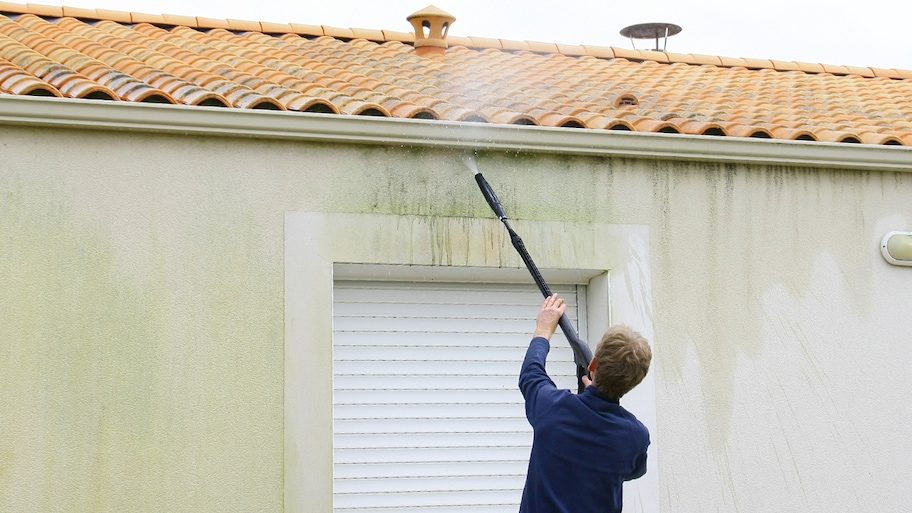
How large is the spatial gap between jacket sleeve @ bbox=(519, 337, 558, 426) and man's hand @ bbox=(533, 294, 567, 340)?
0.15 feet

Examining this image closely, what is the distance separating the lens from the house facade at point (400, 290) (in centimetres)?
597

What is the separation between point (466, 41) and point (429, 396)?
4774 millimetres

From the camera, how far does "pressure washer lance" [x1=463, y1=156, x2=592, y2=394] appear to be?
5.35m

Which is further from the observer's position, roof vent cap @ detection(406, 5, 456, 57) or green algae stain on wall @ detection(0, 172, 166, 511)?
roof vent cap @ detection(406, 5, 456, 57)

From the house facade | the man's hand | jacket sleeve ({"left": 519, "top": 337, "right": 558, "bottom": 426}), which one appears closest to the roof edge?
the house facade

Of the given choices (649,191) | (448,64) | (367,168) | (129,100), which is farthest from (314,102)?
(448,64)

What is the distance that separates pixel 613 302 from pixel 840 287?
156 cm

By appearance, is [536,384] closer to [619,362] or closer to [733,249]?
[619,362]

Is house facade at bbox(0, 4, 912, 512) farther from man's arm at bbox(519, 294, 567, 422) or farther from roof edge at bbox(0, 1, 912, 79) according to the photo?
roof edge at bbox(0, 1, 912, 79)

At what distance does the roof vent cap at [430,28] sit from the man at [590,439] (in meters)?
5.85

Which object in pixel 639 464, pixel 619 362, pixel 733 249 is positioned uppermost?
A: pixel 733 249

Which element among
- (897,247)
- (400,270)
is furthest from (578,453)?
(897,247)

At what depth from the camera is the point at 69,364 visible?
19.4ft

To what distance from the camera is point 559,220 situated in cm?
684
